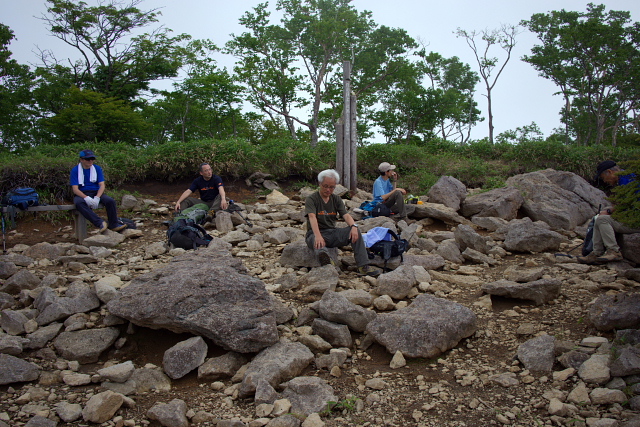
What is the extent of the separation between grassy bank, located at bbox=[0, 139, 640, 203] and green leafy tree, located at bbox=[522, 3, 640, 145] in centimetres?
922

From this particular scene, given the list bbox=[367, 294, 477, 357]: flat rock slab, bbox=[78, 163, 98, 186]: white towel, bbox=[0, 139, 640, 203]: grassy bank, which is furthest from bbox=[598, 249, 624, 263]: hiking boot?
bbox=[78, 163, 98, 186]: white towel

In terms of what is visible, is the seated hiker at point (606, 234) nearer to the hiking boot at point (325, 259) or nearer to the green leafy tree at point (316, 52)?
the hiking boot at point (325, 259)

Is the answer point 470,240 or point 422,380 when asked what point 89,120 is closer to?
point 470,240

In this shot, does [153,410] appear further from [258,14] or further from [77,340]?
[258,14]

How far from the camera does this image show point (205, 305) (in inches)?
154

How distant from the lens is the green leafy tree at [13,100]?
18.4m

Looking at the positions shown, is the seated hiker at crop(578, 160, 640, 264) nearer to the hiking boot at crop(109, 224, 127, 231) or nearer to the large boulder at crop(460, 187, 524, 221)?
the large boulder at crop(460, 187, 524, 221)

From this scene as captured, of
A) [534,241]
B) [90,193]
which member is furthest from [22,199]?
[534,241]

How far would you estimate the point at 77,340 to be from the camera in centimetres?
399

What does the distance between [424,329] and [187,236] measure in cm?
381

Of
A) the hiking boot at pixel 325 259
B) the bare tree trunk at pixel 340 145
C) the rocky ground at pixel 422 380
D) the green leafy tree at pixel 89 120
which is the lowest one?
the rocky ground at pixel 422 380

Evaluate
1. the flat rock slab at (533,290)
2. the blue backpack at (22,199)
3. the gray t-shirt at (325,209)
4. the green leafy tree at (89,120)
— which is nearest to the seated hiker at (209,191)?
the blue backpack at (22,199)

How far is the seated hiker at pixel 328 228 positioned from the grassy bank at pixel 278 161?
510cm

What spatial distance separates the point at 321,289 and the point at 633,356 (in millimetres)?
2720
